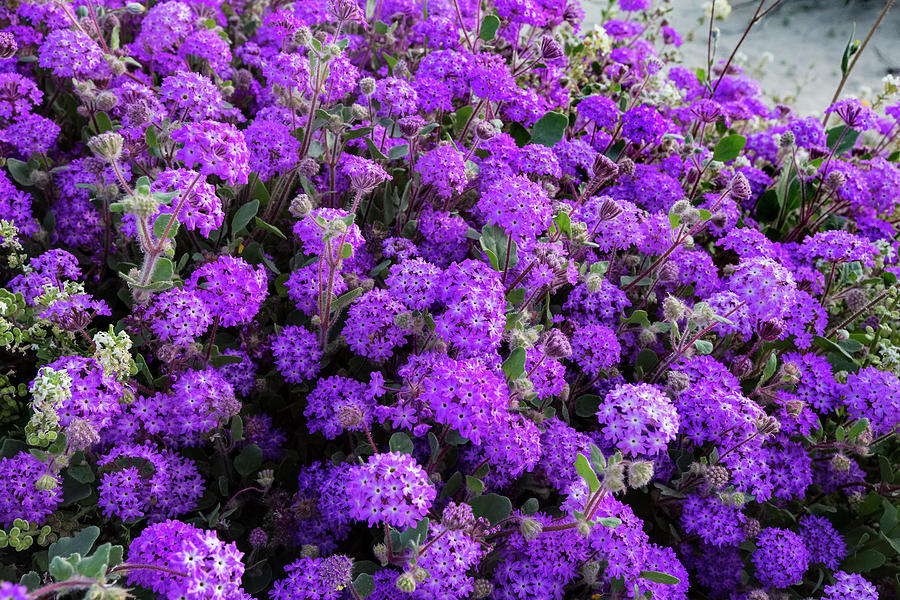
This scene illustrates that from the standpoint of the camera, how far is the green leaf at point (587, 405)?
112 inches

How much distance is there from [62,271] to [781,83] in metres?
9.74

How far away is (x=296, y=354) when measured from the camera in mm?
2648

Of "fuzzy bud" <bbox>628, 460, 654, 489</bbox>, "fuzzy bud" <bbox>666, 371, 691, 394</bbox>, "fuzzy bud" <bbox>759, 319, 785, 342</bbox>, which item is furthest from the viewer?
"fuzzy bud" <bbox>759, 319, 785, 342</bbox>

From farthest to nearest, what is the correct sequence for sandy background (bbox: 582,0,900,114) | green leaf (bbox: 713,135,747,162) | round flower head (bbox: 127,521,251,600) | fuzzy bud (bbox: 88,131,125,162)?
sandy background (bbox: 582,0,900,114)
green leaf (bbox: 713,135,747,162)
fuzzy bud (bbox: 88,131,125,162)
round flower head (bbox: 127,521,251,600)

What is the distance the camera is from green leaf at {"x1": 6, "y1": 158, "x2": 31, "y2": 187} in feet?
9.73

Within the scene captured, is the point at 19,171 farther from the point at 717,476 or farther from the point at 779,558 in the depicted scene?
the point at 779,558

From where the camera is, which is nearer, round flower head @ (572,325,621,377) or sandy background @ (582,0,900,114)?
round flower head @ (572,325,621,377)

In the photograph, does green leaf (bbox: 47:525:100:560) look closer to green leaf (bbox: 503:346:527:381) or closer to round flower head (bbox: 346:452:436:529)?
round flower head (bbox: 346:452:436:529)

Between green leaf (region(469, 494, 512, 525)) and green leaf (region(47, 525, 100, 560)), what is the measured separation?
114 centimetres

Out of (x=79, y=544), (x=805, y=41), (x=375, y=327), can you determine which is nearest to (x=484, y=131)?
(x=375, y=327)

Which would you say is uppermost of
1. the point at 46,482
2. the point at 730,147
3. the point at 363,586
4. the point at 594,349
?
the point at 730,147

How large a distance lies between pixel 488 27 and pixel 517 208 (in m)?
1.28

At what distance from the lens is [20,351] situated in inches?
104

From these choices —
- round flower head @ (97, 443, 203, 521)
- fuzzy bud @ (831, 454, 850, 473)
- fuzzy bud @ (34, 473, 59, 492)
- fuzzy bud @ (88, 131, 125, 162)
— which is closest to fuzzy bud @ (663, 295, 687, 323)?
fuzzy bud @ (831, 454, 850, 473)
